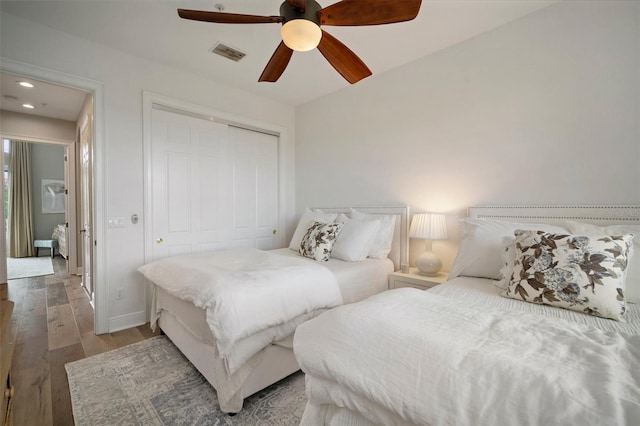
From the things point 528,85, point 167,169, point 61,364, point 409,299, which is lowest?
point 61,364

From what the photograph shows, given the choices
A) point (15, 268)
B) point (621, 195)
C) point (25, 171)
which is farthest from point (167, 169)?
point (25, 171)

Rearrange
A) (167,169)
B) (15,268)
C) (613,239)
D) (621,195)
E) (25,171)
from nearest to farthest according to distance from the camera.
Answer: (613,239) → (621,195) → (167,169) → (15,268) → (25,171)

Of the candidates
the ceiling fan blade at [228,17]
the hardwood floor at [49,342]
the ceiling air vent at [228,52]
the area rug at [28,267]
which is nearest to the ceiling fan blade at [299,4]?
the ceiling fan blade at [228,17]

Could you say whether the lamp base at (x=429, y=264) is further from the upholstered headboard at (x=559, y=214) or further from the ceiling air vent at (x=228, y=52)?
the ceiling air vent at (x=228, y=52)

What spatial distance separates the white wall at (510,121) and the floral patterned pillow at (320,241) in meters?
0.72

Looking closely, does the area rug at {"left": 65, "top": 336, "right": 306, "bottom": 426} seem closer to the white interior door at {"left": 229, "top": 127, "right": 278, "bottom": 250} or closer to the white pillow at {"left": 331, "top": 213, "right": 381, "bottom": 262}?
the white pillow at {"left": 331, "top": 213, "right": 381, "bottom": 262}

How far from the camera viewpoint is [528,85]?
2139mm

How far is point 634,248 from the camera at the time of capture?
1459 mm

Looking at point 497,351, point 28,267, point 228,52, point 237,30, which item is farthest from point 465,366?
point 28,267

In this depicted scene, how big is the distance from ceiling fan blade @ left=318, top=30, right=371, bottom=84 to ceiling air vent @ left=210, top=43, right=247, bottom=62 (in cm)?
124

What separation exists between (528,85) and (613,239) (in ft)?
4.46

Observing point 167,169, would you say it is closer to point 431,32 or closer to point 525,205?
point 431,32

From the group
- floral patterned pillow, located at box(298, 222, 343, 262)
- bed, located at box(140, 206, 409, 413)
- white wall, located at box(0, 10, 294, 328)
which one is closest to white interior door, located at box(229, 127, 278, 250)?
bed, located at box(140, 206, 409, 413)

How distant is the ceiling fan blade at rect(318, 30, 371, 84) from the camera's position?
1.69 meters
